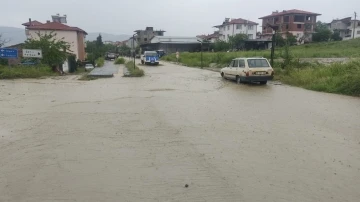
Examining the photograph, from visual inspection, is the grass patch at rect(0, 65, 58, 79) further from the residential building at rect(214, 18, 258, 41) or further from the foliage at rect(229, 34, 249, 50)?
the residential building at rect(214, 18, 258, 41)

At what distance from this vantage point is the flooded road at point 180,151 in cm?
432

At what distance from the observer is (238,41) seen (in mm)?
59000

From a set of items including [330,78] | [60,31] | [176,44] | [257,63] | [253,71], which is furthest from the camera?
[176,44]

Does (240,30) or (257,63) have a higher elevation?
(240,30)

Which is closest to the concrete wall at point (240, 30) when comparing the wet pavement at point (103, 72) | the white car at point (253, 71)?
the wet pavement at point (103, 72)

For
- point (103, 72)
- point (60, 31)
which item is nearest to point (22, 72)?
point (103, 72)

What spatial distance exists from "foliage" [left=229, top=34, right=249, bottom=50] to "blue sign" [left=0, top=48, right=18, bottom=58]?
145 ft

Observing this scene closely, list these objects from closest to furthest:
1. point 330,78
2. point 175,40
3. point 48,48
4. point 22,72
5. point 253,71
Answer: point 330,78, point 253,71, point 22,72, point 48,48, point 175,40

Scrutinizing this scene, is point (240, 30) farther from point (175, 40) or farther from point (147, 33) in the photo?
point (147, 33)

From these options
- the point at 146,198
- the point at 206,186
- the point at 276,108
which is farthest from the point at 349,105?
the point at 146,198

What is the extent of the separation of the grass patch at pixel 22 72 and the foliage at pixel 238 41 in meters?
42.1

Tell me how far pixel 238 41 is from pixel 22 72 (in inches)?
1755

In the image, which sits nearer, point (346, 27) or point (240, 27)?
point (240, 27)

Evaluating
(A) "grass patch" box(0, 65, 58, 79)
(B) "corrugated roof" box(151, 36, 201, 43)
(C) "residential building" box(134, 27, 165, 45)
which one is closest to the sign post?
(A) "grass patch" box(0, 65, 58, 79)
